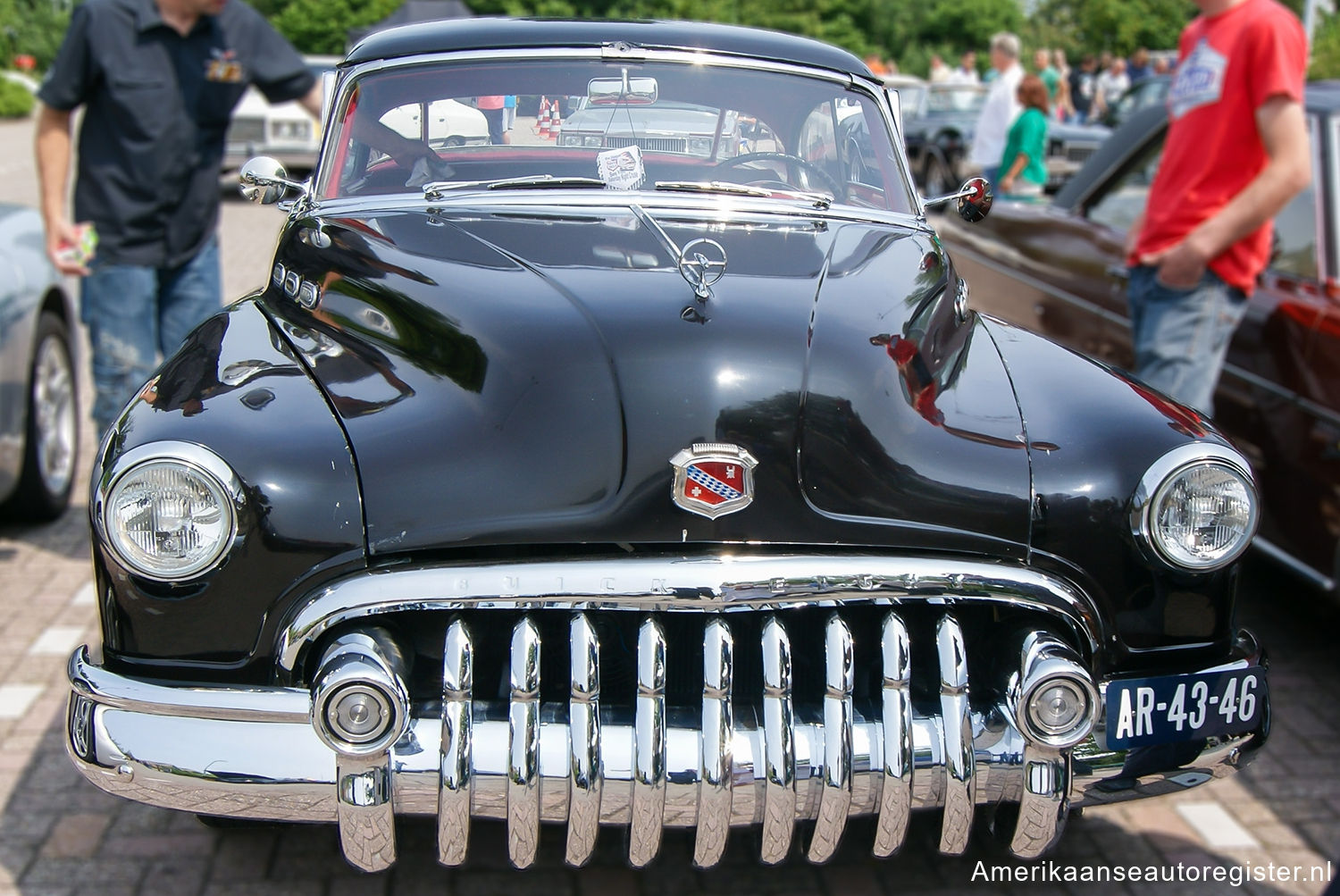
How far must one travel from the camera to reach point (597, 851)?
2912 mm

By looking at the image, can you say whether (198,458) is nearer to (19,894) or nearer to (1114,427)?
(19,894)

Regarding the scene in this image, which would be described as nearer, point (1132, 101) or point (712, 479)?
point (712, 479)

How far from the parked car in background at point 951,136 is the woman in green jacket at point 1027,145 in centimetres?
306

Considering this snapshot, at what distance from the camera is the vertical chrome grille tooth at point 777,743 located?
218 centimetres

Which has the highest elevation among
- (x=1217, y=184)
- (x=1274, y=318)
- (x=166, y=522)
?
(x=1217, y=184)

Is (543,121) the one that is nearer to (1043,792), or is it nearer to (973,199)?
(973,199)

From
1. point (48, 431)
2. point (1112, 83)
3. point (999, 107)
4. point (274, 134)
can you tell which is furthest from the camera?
point (1112, 83)

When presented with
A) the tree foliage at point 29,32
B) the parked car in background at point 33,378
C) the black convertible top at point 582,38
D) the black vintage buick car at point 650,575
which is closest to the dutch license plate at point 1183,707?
the black vintage buick car at point 650,575

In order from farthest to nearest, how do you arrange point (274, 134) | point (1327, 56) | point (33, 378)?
point (1327, 56), point (274, 134), point (33, 378)

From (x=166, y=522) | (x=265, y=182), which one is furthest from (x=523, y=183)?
(x=166, y=522)

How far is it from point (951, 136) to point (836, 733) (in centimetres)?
1423

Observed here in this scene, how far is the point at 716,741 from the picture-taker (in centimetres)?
217

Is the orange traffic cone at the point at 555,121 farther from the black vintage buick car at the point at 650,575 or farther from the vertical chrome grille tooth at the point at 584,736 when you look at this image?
the vertical chrome grille tooth at the point at 584,736

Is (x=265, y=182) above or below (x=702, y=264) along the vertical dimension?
below
